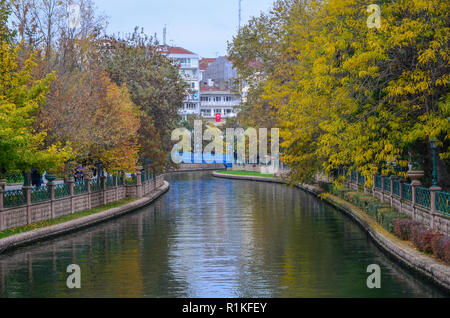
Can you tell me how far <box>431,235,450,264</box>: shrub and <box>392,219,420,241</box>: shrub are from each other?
3.29m

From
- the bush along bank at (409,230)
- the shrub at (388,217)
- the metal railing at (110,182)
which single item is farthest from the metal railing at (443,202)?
the metal railing at (110,182)

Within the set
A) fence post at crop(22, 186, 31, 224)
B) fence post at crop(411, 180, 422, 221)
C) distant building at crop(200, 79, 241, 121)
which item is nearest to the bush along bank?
fence post at crop(411, 180, 422, 221)

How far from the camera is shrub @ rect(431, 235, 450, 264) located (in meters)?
17.9

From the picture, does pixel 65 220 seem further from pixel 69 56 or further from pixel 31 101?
pixel 69 56

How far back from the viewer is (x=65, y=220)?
106ft

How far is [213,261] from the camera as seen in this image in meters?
22.0

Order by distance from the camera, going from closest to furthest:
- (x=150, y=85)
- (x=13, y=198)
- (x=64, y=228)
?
(x=13, y=198), (x=64, y=228), (x=150, y=85)

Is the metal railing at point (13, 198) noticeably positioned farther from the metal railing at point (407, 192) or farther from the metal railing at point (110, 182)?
the metal railing at point (407, 192)

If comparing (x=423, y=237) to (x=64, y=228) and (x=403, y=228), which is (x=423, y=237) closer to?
(x=403, y=228)

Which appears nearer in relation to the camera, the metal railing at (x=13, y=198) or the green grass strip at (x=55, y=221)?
the green grass strip at (x=55, y=221)

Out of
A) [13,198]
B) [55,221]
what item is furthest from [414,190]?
[55,221]

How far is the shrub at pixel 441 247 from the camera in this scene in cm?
1788

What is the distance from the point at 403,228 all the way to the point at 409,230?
69 cm

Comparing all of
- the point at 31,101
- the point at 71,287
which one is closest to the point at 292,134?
the point at 31,101
